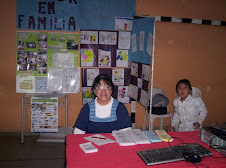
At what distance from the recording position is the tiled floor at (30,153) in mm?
2783

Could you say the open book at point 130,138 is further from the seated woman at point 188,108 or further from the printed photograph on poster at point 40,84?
the printed photograph on poster at point 40,84

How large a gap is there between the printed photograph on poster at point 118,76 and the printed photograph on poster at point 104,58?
0.16 meters

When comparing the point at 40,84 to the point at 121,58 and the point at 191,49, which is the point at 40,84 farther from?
the point at 191,49

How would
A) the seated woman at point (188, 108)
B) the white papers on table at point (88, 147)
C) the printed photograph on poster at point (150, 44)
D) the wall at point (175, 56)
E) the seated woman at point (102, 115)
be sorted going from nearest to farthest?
1. the white papers on table at point (88, 147)
2. the seated woman at point (102, 115)
3. the printed photograph on poster at point (150, 44)
4. the seated woman at point (188, 108)
5. the wall at point (175, 56)

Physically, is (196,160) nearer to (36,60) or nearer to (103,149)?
(103,149)

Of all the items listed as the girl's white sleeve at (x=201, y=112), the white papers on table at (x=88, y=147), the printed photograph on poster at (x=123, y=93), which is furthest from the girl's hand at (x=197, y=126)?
the white papers on table at (x=88, y=147)

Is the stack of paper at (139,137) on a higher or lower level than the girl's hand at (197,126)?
higher

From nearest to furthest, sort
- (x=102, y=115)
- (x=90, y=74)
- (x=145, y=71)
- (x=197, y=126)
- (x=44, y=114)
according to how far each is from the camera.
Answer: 1. (x=102, y=115)
2. (x=197, y=126)
3. (x=145, y=71)
4. (x=44, y=114)
5. (x=90, y=74)

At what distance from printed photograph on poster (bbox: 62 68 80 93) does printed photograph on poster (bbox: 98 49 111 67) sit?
41cm

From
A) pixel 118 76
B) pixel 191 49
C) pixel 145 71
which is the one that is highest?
pixel 191 49

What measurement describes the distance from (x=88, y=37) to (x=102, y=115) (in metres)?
1.92

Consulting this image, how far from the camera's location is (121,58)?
3787mm

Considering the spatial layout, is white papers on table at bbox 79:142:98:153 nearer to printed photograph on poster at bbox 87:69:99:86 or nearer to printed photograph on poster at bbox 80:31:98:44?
printed photograph on poster at bbox 87:69:99:86

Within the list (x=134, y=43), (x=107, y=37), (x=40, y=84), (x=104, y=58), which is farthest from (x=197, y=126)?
(x=40, y=84)
